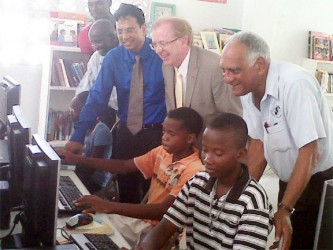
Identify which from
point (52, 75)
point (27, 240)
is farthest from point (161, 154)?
point (52, 75)

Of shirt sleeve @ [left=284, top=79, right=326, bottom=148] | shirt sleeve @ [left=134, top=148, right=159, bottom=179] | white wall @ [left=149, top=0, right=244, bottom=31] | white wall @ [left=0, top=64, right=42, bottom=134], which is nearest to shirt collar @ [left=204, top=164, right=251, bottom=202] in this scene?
shirt sleeve @ [left=284, top=79, right=326, bottom=148]

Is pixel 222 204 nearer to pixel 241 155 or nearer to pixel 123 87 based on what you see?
pixel 241 155

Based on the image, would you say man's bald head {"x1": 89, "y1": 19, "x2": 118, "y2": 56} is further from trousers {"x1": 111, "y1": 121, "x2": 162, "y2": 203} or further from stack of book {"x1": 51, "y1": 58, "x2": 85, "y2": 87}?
trousers {"x1": 111, "y1": 121, "x2": 162, "y2": 203}

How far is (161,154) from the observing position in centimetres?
216

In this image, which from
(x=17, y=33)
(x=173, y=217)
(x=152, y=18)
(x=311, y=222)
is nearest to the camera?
(x=173, y=217)

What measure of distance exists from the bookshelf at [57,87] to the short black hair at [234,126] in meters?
2.41

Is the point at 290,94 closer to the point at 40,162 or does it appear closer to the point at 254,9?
the point at 40,162

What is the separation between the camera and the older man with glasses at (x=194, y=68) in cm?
235

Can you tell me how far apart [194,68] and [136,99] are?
547mm

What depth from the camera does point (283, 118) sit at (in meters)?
1.82

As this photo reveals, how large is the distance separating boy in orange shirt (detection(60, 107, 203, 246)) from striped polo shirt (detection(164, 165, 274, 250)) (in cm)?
23

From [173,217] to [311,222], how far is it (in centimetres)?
76

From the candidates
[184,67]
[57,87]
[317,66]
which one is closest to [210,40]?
[57,87]

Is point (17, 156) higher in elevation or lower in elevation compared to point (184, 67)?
lower
